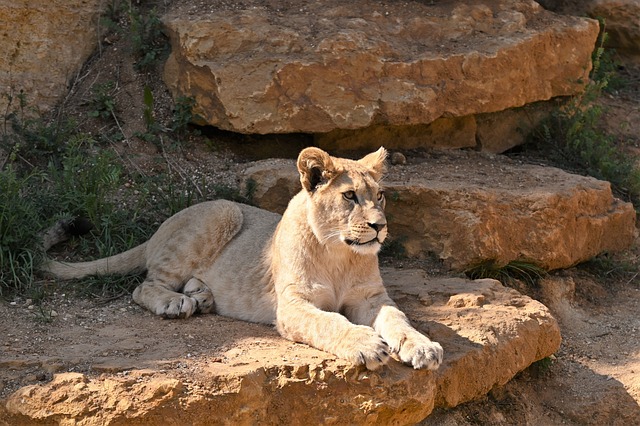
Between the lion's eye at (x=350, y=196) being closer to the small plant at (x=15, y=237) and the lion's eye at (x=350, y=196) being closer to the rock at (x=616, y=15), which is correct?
the small plant at (x=15, y=237)

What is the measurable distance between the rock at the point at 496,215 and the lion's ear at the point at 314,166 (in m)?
1.84

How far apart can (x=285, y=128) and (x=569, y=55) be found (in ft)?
10.4

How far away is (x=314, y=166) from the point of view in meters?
6.37

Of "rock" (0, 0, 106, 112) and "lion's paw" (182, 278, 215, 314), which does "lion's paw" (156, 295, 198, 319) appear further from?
"rock" (0, 0, 106, 112)

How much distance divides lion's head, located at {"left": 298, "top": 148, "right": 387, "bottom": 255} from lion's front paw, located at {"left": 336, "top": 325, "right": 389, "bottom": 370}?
0.73 m

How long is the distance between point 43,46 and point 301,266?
456 centimetres

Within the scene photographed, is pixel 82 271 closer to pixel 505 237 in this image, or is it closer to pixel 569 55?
pixel 505 237

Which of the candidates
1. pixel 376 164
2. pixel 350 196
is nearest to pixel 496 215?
pixel 376 164

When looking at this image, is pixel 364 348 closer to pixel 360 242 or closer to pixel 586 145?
pixel 360 242

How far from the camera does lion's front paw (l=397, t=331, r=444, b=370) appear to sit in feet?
18.2

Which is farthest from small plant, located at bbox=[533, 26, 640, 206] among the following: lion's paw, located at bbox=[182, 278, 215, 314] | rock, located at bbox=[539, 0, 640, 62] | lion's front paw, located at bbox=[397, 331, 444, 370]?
lion's front paw, located at bbox=[397, 331, 444, 370]

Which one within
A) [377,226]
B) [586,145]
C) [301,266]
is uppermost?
[377,226]

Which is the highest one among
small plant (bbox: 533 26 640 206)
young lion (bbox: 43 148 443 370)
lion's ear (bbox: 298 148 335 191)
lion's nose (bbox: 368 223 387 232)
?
lion's ear (bbox: 298 148 335 191)

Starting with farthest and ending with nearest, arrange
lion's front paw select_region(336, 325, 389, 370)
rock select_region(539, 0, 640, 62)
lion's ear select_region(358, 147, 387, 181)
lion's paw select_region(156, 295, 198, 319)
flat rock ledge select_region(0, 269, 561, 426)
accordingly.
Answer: rock select_region(539, 0, 640, 62) → lion's paw select_region(156, 295, 198, 319) → lion's ear select_region(358, 147, 387, 181) → lion's front paw select_region(336, 325, 389, 370) → flat rock ledge select_region(0, 269, 561, 426)
